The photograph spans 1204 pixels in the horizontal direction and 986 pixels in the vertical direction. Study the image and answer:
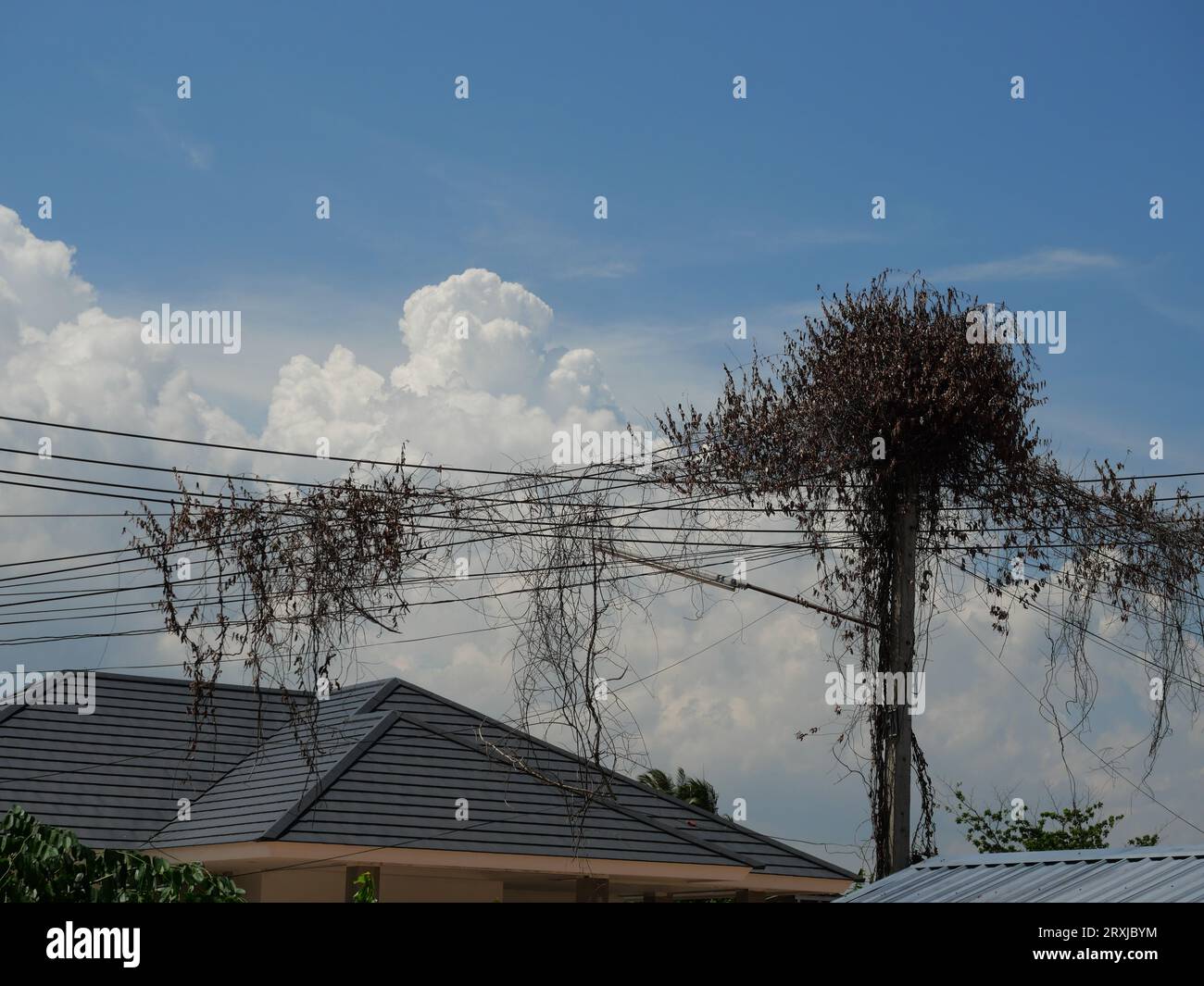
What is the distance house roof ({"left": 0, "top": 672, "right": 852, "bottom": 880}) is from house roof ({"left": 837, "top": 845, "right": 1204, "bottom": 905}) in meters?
6.05

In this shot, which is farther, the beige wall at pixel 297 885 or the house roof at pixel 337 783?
the beige wall at pixel 297 885

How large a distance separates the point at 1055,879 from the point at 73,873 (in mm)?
7558

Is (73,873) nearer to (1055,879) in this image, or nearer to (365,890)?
(1055,879)

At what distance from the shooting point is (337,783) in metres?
18.5

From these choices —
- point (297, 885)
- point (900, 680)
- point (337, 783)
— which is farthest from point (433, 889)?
point (900, 680)

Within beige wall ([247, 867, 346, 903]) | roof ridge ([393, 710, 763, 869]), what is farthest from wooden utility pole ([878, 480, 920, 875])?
beige wall ([247, 867, 346, 903])

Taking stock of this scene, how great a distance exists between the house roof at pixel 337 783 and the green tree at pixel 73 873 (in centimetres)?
858

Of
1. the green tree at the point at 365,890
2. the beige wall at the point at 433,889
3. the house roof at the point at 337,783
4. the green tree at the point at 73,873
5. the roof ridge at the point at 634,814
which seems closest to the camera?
the green tree at the point at 73,873

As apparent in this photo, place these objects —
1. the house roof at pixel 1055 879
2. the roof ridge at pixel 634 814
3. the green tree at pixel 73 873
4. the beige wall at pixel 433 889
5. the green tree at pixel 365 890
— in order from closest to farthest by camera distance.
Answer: the green tree at pixel 73 873
the house roof at pixel 1055 879
the green tree at pixel 365 890
the beige wall at pixel 433 889
the roof ridge at pixel 634 814

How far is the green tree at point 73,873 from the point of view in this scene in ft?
26.4

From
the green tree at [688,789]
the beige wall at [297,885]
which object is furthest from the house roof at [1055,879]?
the green tree at [688,789]

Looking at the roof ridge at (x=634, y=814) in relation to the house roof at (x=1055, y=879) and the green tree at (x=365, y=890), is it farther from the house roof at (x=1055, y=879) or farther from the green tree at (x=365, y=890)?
the house roof at (x=1055, y=879)

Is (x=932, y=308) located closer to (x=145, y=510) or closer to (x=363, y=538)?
(x=363, y=538)
